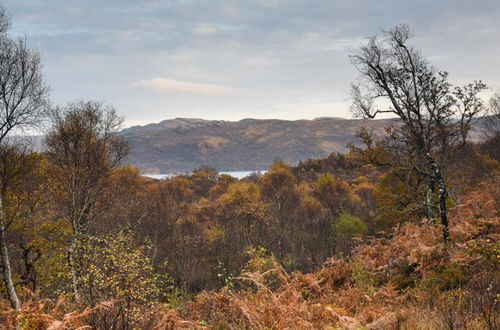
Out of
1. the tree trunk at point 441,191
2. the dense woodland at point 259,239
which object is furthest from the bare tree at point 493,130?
the tree trunk at point 441,191

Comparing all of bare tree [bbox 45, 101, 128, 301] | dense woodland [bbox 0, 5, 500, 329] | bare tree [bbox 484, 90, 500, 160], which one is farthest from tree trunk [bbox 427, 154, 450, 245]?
bare tree [bbox 484, 90, 500, 160]

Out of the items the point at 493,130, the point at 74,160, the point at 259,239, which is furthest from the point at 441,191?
the point at 493,130

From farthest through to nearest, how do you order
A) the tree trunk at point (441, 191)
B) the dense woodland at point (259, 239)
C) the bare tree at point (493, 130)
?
the bare tree at point (493, 130) < the tree trunk at point (441, 191) < the dense woodland at point (259, 239)

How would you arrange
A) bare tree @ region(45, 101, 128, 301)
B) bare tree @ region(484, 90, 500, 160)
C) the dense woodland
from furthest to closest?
bare tree @ region(484, 90, 500, 160), bare tree @ region(45, 101, 128, 301), the dense woodland

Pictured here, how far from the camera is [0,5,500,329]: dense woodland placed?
6590 millimetres

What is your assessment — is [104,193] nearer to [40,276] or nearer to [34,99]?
[40,276]

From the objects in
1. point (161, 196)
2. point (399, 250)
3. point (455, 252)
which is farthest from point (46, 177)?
point (161, 196)

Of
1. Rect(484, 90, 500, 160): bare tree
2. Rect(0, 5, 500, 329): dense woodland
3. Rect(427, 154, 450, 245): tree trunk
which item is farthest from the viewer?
Rect(484, 90, 500, 160): bare tree

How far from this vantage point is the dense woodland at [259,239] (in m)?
6.59

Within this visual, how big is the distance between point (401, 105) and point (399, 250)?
558 cm

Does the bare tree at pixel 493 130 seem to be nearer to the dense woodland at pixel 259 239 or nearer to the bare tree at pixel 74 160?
the dense woodland at pixel 259 239

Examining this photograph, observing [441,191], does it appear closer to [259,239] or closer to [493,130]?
[259,239]

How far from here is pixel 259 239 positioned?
145 feet

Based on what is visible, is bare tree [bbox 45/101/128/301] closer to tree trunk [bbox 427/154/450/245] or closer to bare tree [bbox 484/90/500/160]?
tree trunk [bbox 427/154/450/245]
